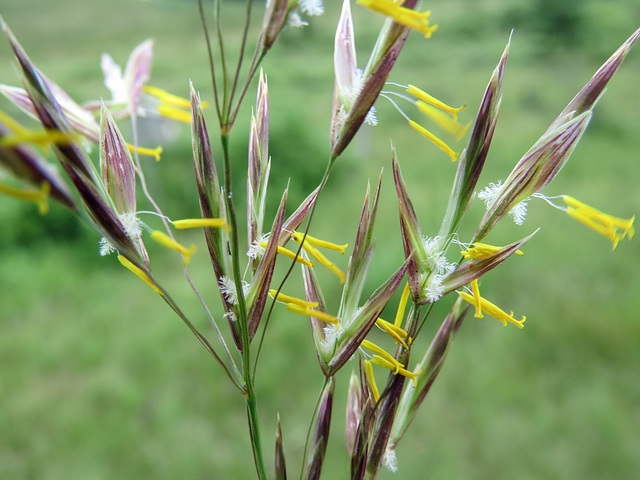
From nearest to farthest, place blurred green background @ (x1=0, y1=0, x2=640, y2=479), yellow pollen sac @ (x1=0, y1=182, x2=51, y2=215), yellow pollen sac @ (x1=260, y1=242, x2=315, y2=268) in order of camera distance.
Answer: yellow pollen sac @ (x1=0, y1=182, x2=51, y2=215)
yellow pollen sac @ (x1=260, y1=242, x2=315, y2=268)
blurred green background @ (x1=0, y1=0, x2=640, y2=479)

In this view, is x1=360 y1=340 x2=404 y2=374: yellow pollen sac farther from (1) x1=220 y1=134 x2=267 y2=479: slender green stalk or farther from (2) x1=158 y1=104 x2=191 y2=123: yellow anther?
(2) x1=158 y1=104 x2=191 y2=123: yellow anther

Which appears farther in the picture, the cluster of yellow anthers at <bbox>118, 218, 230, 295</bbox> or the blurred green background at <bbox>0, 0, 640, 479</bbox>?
the blurred green background at <bbox>0, 0, 640, 479</bbox>

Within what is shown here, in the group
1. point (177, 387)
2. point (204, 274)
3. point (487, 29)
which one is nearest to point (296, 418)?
point (177, 387)

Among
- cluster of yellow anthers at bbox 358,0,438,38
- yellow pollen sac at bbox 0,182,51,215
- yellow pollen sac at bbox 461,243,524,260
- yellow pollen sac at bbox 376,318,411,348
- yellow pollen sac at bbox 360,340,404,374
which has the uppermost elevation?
cluster of yellow anthers at bbox 358,0,438,38

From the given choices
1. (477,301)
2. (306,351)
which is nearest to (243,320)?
(477,301)

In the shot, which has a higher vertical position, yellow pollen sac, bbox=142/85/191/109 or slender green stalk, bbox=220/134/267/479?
yellow pollen sac, bbox=142/85/191/109

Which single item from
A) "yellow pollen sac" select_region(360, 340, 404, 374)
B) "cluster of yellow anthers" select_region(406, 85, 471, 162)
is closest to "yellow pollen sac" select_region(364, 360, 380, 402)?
"yellow pollen sac" select_region(360, 340, 404, 374)

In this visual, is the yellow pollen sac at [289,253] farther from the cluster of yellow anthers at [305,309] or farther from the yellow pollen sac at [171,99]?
the yellow pollen sac at [171,99]

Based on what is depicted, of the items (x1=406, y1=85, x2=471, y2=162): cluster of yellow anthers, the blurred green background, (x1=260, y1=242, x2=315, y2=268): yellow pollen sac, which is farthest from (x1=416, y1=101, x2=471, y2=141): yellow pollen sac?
the blurred green background

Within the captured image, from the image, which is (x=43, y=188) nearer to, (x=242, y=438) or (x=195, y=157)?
(x=195, y=157)

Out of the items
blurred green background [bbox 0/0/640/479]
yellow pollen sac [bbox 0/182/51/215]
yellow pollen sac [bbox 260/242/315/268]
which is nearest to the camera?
yellow pollen sac [bbox 0/182/51/215]
